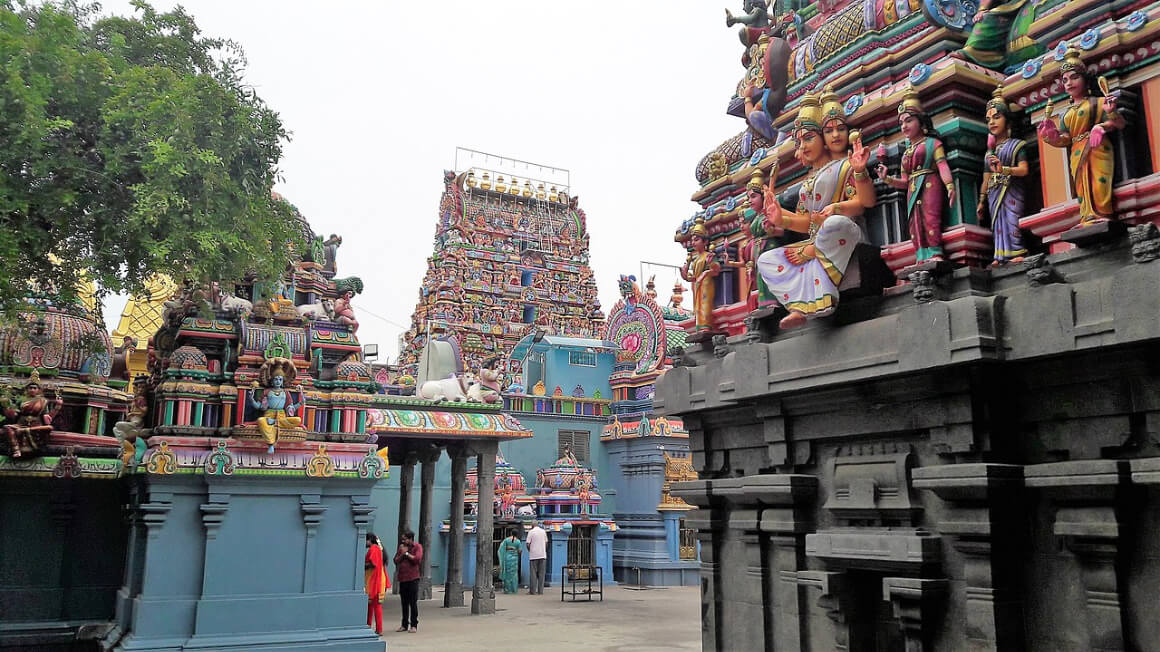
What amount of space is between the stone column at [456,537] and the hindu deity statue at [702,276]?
Answer: 10.9 meters

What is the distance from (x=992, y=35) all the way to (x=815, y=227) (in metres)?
1.87

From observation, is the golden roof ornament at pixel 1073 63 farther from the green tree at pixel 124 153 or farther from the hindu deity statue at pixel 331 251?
the hindu deity statue at pixel 331 251

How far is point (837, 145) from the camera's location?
689 cm

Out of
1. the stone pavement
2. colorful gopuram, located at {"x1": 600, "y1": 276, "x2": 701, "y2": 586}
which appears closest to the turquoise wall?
colorful gopuram, located at {"x1": 600, "y1": 276, "x2": 701, "y2": 586}

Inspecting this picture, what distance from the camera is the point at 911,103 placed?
20.5 feet

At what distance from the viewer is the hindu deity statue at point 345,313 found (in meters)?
12.5

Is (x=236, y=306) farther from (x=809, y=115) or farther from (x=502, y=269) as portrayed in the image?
(x=502, y=269)

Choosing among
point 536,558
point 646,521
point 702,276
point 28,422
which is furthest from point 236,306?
point 646,521

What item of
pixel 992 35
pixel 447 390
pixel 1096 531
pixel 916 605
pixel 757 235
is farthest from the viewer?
pixel 447 390

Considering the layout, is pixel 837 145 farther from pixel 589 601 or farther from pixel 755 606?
pixel 589 601

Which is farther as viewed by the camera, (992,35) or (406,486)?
(406,486)

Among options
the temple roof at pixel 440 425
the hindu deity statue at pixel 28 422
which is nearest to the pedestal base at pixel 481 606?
the temple roof at pixel 440 425

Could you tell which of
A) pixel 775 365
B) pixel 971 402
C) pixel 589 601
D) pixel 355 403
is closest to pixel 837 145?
pixel 775 365

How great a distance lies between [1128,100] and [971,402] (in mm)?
2076
